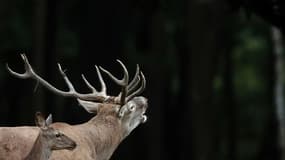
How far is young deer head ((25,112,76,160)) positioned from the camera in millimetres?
13242

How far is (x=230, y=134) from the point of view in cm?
3222

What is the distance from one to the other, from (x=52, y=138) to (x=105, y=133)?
4.55 ft

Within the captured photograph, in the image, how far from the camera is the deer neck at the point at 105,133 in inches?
571

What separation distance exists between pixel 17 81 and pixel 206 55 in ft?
40.3

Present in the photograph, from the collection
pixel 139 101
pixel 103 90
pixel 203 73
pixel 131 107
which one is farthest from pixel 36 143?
pixel 203 73

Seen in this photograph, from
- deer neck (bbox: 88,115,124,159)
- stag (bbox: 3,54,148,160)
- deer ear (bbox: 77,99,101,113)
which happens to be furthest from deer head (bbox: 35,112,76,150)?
deer ear (bbox: 77,99,101,113)

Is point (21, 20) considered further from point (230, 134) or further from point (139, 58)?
point (230, 134)

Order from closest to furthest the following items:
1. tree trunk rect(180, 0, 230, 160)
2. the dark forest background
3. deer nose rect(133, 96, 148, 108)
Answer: deer nose rect(133, 96, 148, 108), tree trunk rect(180, 0, 230, 160), the dark forest background

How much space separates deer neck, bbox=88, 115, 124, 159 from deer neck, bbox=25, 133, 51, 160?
1.18 meters

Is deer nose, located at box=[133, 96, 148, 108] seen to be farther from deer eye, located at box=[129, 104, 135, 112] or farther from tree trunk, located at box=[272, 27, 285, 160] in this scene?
tree trunk, located at box=[272, 27, 285, 160]

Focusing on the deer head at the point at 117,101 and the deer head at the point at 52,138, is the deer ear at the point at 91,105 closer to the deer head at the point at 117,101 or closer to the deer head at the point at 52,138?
the deer head at the point at 117,101

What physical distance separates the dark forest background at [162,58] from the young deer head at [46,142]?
20.6 ft

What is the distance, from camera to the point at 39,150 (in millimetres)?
13266

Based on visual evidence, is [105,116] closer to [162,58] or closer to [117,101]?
[117,101]
